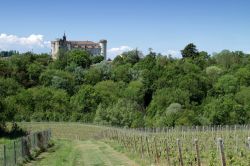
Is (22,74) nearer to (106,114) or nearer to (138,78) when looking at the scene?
(138,78)

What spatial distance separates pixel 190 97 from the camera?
113000mm

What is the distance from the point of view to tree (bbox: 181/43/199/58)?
16350 cm

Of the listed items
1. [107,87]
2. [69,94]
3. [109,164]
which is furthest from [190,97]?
[109,164]

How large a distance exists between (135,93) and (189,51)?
4460 centimetres

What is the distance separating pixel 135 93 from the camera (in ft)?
416

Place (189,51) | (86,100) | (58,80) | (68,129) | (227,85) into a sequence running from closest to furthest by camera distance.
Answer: (68,129), (227,85), (86,100), (58,80), (189,51)

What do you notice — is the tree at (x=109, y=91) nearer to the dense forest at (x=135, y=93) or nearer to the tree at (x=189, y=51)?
the dense forest at (x=135, y=93)

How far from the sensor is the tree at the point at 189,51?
163500 mm

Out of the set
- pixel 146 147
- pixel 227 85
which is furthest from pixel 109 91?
pixel 146 147

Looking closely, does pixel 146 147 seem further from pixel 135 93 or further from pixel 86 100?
pixel 135 93

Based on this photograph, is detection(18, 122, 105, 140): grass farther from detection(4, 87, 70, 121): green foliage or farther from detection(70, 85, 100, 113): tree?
detection(70, 85, 100, 113): tree

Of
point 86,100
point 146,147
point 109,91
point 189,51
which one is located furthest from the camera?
point 189,51

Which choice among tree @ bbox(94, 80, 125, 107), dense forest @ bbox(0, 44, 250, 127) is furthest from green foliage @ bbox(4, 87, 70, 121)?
tree @ bbox(94, 80, 125, 107)

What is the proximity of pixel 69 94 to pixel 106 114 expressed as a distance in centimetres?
3937
